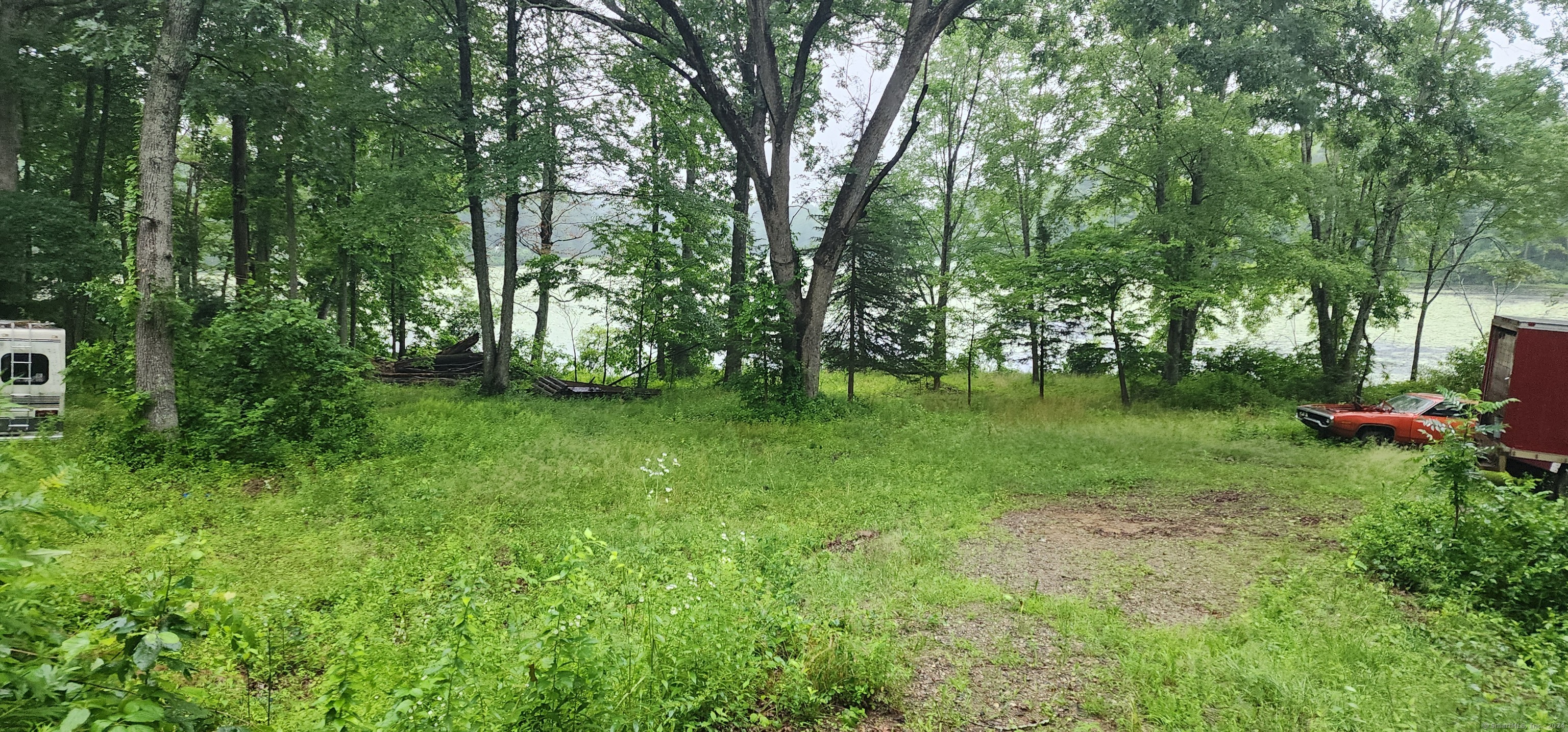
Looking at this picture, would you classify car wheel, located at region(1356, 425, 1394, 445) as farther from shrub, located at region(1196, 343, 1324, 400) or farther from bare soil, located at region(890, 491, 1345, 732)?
shrub, located at region(1196, 343, 1324, 400)

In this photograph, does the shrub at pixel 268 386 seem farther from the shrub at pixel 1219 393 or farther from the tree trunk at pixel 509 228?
the shrub at pixel 1219 393

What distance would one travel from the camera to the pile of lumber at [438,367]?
18.8 meters

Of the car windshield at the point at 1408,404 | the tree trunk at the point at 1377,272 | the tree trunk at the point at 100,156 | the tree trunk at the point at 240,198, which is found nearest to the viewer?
the car windshield at the point at 1408,404

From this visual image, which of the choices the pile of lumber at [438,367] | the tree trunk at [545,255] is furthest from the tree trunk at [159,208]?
the pile of lumber at [438,367]

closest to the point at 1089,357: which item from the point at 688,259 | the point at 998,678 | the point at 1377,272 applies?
the point at 1377,272

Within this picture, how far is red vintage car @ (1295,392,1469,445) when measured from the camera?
12.7 metres

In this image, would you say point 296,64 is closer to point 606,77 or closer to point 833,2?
point 606,77

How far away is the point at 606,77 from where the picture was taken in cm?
1554

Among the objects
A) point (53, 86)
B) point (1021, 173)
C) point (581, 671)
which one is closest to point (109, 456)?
point (581, 671)

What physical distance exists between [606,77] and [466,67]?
313 cm

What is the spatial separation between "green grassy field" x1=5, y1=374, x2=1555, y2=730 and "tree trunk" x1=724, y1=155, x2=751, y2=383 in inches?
298

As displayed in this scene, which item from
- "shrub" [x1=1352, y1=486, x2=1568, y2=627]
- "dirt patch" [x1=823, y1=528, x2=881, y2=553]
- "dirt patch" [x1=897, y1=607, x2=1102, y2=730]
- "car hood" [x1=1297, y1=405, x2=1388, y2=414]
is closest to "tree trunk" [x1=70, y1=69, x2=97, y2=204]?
"dirt patch" [x1=823, y1=528, x2=881, y2=553]

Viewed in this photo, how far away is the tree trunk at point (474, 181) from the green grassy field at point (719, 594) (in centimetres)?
519

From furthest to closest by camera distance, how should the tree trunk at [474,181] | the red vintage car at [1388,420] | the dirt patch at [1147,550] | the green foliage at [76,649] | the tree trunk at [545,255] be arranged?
1. the tree trunk at [545,255]
2. the tree trunk at [474,181]
3. the red vintage car at [1388,420]
4. the dirt patch at [1147,550]
5. the green foliage at [76,649]
